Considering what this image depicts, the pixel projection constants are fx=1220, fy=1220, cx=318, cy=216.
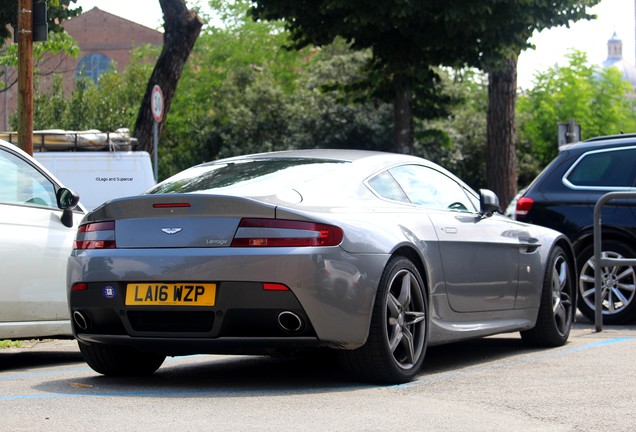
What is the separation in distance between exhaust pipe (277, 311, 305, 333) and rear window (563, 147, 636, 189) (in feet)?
19.8

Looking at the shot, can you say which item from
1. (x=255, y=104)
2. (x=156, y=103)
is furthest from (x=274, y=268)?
(x=255, y=104)

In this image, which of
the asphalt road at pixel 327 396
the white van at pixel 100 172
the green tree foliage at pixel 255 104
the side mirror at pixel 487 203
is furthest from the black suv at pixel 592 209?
the green tree foliage at pixel 255 104

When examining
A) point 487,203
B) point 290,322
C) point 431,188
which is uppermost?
point 431,188

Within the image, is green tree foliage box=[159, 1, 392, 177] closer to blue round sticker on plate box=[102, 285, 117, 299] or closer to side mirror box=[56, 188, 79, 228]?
side mirror box=[56, 188, 79, 228]

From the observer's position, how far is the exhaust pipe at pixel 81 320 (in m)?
6.72

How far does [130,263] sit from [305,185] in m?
1.03

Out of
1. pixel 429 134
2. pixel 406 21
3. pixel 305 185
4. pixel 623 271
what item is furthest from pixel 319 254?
pixel 429 134

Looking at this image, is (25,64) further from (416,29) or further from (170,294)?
(416,29)

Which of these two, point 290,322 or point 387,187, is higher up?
point 387,187

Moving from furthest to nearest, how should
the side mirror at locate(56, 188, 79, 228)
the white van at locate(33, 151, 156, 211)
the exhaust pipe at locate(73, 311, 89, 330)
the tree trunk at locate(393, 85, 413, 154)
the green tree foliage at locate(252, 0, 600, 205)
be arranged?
the white van at locate(33, 151, 156, 211), the tree trunk at locate(393, 85, 413, 154), the green tree foliage at locate(252, 0, 600, 205), the side mirror at locate(56, 188, 79, 228), the exhaust pipe at locate(73, 311, 89, 330)

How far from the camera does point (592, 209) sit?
11.4 meters

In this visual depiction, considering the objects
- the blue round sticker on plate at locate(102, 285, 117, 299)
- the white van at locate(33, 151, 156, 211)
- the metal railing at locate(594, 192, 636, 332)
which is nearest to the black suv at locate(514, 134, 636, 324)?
the metal railing at locate(594, 192, 636, 332)

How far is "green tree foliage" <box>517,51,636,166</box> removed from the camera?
52.1 meters

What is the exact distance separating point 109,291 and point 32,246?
6.49 feet
